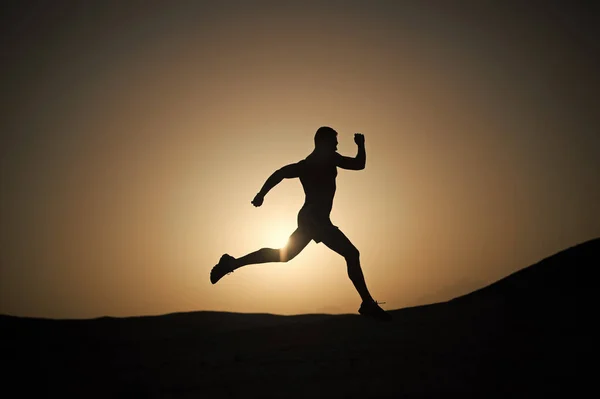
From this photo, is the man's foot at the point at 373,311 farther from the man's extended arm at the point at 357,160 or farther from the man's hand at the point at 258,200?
the man's hand at the point at 258,200

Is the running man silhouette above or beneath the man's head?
beneath

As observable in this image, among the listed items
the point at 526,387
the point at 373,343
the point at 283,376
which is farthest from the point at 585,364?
the point at 283,376

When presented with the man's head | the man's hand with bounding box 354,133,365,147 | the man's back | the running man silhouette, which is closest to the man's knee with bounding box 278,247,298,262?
the running man silhouette

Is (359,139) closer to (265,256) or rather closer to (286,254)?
(286,254)

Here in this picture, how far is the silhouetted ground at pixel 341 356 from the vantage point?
624 cm

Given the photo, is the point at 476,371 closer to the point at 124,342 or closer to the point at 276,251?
the point at 276,251

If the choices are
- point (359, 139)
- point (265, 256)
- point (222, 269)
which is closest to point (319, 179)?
point (359, 139)

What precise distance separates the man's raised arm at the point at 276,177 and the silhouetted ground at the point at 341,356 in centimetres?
198

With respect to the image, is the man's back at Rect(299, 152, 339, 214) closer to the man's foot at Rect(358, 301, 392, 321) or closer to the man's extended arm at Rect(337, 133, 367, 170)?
the man's extended arm at Rect(337, 133, 367, 170)

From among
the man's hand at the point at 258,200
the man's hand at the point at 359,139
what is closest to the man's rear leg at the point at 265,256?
the man's hand at the point at 258,200

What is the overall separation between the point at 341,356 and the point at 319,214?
2.39 m

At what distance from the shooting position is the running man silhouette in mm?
8734

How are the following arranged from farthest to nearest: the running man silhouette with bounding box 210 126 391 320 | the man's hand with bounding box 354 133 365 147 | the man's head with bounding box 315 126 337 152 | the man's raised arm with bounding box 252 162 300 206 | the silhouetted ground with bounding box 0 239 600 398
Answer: the man's hand with bounding box 354 133 365 147 → the man's raised arm with bounding box 252 162 300 206 → the man's head with bounding box 315 126 337 152 → the running man silhouette with bounding box 210 126 391 320 → the silhouetted ground with bounding box 0 239 600 398

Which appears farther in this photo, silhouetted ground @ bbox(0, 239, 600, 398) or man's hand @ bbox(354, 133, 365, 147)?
man's hand @ bbox(354, 133, 365, 147)
